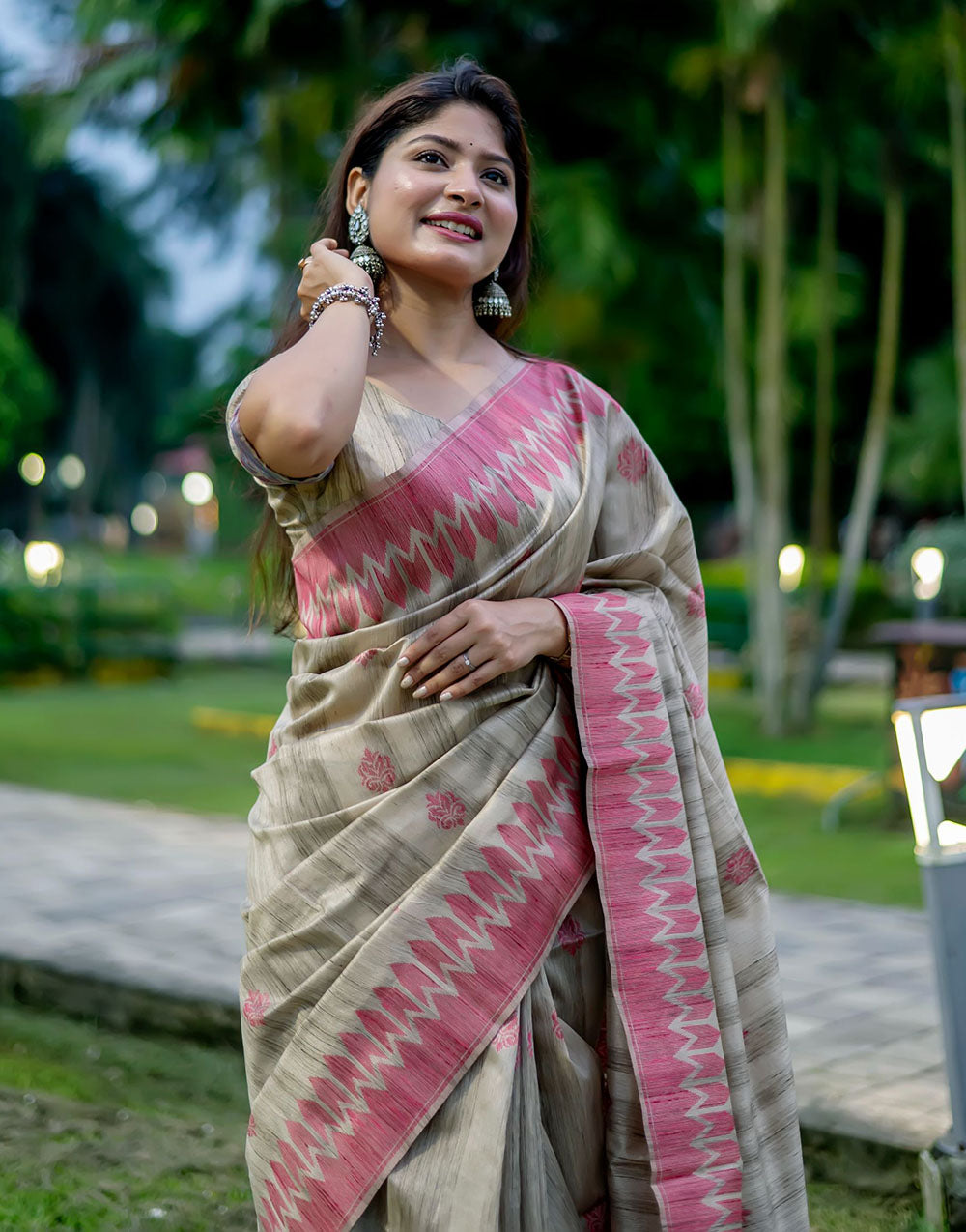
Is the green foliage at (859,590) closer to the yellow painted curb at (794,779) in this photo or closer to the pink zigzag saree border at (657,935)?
the yellow painted curb at (794,779)

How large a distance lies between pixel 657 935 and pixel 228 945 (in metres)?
3.07

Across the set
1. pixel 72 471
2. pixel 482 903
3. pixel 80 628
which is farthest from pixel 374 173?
pixel 72 471

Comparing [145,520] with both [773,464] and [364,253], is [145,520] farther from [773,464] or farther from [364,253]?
[364,253]

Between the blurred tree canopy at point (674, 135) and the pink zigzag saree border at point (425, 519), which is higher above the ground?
the blurred tree canopy at point (674, 135)

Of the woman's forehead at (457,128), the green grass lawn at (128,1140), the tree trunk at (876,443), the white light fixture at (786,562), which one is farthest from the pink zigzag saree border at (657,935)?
the tree trunk at (876,443)

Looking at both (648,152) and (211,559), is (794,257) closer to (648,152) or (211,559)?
(648,152)

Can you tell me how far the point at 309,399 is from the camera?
186 centimetres

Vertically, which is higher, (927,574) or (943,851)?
(927,574)

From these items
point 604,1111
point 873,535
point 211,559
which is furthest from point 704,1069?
point 211,559

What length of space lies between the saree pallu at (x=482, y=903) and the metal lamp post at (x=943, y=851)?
0.65 metres

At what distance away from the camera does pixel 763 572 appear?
33.9ft

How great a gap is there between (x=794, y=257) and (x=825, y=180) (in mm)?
6121

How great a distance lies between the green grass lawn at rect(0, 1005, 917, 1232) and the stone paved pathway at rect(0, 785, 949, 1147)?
197mm

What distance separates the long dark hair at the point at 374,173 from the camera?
213cm
